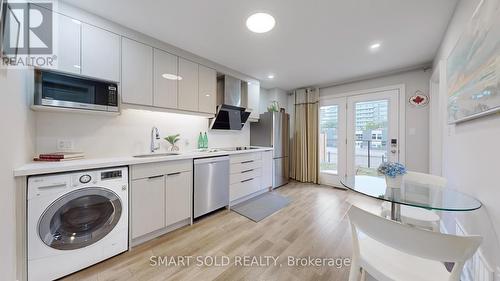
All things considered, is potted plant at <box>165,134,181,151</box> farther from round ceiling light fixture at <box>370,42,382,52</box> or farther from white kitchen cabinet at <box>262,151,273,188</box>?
round ceiling light fixture at <box>370,42,382,52</box>

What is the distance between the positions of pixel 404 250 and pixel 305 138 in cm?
377

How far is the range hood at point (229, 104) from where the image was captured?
3139mm

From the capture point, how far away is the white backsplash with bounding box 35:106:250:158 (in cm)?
180

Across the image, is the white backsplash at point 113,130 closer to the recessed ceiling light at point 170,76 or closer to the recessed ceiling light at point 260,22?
the recessed ceiling light at point 170,76

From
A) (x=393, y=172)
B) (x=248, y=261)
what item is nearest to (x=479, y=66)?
(x=393, y=172)

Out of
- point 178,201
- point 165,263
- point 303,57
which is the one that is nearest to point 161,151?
point 178,201

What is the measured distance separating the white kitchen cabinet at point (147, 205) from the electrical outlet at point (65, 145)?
79 cm

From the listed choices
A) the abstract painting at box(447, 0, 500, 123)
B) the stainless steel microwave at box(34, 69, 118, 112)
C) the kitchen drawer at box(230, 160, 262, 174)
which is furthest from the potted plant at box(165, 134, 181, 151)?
the abstract painting at box(447, 0, 500, 123)

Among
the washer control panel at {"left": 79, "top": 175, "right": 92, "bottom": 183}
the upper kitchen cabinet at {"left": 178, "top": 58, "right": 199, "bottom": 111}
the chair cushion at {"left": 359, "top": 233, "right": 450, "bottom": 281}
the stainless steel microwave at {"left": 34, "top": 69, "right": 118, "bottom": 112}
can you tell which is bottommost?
the chair cushion at {"left": 359, "top": 233, "right": 450, "bottom": 281}

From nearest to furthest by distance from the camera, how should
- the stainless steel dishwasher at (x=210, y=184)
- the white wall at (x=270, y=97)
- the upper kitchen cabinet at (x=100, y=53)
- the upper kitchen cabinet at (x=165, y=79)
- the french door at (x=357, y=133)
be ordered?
the upper kitchen cabinet at (x=100, y=53) → the upper kitchen cabinet at (x=165, y=79) → the stainless steel dishwasher at (x=210, y=184) → the french door at (x=357, y=133) → the white wall at (x=270, y=97)

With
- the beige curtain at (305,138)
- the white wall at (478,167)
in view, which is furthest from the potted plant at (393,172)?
the beige curtain at (305,138)

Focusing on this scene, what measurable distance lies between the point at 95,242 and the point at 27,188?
661 millimetres

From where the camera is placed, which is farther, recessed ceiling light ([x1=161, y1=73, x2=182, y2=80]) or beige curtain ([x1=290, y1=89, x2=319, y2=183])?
beige curtain ([x1=290, y1=89, x2=319, y2=183])

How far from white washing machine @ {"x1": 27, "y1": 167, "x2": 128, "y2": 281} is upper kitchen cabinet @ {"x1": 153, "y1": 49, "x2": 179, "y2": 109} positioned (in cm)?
100
